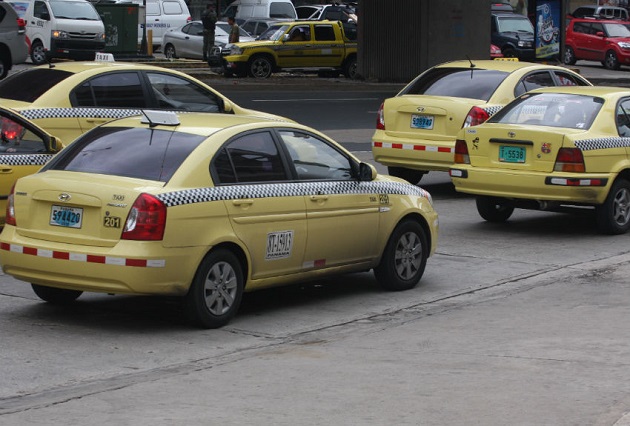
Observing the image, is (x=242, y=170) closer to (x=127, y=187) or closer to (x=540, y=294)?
(x=127, y=187)

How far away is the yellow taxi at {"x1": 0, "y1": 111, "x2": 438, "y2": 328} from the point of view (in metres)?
8.40

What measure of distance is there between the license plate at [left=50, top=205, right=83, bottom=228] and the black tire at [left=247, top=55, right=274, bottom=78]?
27.8 meters

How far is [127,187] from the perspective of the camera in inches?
335

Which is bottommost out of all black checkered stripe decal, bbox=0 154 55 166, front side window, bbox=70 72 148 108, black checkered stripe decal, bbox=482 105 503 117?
black checkered stripe decal, bbox=0 154 55 166

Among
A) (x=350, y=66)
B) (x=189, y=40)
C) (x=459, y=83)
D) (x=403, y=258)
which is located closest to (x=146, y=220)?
(x=403, y=258)

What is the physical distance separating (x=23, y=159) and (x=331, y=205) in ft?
11.1

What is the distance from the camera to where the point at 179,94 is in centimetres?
1455

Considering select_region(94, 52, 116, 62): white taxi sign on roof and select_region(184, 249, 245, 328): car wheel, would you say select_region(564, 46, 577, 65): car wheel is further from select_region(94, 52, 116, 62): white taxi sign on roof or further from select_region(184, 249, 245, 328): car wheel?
select_region(184, 249, 245, 328): car wheel

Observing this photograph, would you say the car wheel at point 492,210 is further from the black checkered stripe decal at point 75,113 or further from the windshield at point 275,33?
the windshield at point 275,33

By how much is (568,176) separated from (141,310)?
514 cm

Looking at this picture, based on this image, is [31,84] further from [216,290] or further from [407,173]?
[216,290]

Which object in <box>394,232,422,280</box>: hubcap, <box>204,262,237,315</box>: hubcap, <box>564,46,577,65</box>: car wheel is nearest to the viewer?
<box>204,262,237,315</box>: hubcap

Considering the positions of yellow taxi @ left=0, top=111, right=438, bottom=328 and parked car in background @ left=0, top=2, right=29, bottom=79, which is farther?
parked car in background @ left=0, top=2, right=29, bottom=79

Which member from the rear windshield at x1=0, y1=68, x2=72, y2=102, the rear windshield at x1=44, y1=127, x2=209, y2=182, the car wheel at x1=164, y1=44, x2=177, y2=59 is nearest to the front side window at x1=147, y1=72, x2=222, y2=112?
the rear windshield at x1=0, y1=68, x2=72, y2=102
